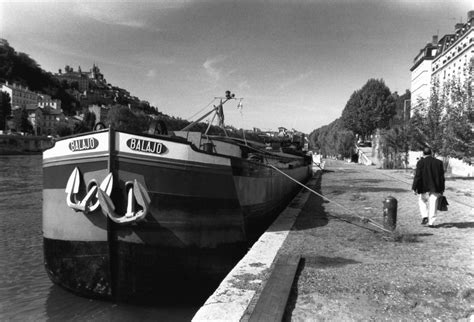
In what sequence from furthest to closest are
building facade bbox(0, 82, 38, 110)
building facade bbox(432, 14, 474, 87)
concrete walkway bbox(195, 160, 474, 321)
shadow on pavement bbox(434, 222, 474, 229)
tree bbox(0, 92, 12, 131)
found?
building facade bbox(0, 82, 38, 110) < tree bbox(0, 92, 12, 131) < building facade bbox(432, 14, 474, 87) < shadow on pavement bbox(434, 222, 474, 229) < concrete walkway bbox(195, 160, 474, 321)

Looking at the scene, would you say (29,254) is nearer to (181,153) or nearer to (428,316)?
(181,153)

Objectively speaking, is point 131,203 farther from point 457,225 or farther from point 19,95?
point 19,95

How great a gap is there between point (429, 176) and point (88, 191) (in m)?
Result: 6.54

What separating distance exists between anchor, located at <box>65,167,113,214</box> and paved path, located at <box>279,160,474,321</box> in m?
2.78

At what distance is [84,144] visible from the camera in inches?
228

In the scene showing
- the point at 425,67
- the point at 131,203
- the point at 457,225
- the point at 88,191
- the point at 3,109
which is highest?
the point at 425,67

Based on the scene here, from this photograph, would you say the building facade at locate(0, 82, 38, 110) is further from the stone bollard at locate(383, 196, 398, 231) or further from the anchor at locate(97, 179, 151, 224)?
the stone bollard at locate(383, 196, 398, 231)

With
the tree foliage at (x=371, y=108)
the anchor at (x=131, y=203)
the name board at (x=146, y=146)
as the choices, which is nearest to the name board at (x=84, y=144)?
the name board at (x=146, y=146)

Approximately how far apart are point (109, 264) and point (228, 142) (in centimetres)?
410

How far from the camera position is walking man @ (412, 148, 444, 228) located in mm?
7715

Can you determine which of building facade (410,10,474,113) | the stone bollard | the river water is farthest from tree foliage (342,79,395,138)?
the river water

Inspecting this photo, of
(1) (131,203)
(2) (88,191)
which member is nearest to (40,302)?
(2) (88,191)

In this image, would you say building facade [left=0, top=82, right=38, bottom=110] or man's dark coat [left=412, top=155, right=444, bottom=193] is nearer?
man's dark coat [left=412, top=155, right=444, bottom=193]

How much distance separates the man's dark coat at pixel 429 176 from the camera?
771 cm
